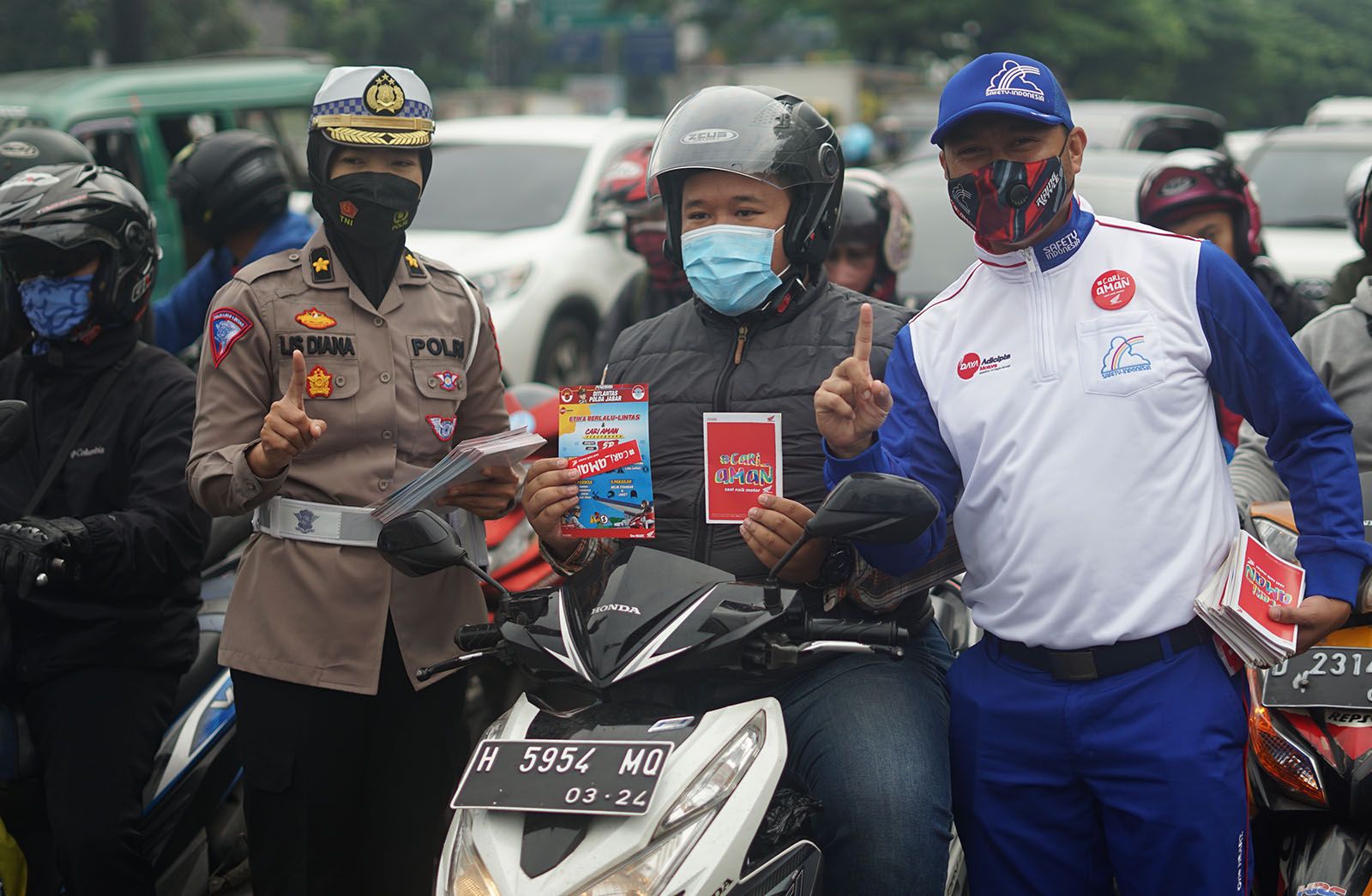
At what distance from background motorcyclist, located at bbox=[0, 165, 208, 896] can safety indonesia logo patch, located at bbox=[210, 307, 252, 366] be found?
511 mm

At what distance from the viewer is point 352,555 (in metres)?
3.31

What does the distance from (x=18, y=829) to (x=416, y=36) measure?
4195 centimetres

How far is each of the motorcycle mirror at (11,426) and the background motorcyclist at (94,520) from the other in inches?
9.6

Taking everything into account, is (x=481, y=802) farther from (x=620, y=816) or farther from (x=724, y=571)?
(x=724, y=571)

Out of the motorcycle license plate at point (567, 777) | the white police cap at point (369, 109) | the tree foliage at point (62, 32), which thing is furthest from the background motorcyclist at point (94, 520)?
the tree foliage at point (62, 32)

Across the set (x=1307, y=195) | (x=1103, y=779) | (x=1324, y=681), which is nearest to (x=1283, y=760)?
(x=1324, y=681)

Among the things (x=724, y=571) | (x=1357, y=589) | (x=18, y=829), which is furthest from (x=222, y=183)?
(x=1357, y=589)

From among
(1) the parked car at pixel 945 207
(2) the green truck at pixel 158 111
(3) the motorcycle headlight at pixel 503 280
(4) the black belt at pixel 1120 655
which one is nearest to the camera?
(4) the black belt at pixel 1120 655

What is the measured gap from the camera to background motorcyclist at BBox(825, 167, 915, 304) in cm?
558

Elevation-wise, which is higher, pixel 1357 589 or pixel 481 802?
pixel 1357 589

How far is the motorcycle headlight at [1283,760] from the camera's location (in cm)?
296

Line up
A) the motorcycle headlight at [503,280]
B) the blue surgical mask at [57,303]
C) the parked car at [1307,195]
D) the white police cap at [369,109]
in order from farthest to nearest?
the motorcycle headlight at [503,280] < the parked car at [1307,195] < the blue surgical mask at [57,303] < the white police cap at [369,109]

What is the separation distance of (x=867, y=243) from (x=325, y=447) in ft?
9.34

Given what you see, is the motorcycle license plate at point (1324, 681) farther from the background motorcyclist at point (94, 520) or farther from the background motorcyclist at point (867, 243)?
the background motorcyclist at point (867, 243)
